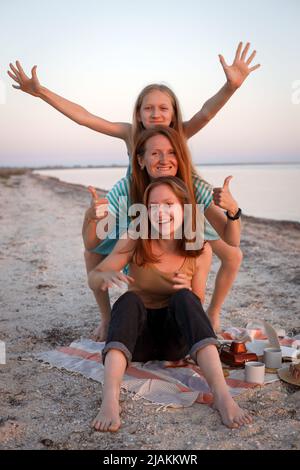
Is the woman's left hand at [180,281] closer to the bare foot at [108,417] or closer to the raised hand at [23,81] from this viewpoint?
the bare foot at [108,417]

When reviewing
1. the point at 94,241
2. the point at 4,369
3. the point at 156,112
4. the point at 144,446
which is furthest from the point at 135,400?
the point at 156,112

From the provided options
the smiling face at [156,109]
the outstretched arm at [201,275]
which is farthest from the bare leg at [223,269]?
the smiling face at [156,109]

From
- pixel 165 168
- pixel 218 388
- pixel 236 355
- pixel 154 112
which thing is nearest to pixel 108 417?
pixel 218 388

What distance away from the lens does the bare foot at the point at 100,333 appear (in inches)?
141

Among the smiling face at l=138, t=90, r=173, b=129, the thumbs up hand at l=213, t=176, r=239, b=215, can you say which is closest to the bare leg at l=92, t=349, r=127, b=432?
the thumbs up hand at l=213, t=176, r=239, b=215

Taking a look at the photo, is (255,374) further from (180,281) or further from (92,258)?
(92,258)

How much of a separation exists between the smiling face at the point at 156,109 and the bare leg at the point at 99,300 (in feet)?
3.09

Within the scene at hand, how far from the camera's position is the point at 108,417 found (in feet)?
7.80

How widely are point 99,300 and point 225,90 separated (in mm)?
1658

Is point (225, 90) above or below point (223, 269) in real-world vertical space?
above

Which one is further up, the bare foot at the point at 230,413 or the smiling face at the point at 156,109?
the smiling face at the point at 156,109

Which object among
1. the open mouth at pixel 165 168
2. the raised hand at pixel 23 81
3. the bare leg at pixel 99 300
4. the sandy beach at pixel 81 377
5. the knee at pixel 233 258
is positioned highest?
the raised hand at pixel 23 81

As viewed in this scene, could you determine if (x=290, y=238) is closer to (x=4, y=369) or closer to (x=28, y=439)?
(x=4, y=369)

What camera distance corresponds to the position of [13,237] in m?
8.66
